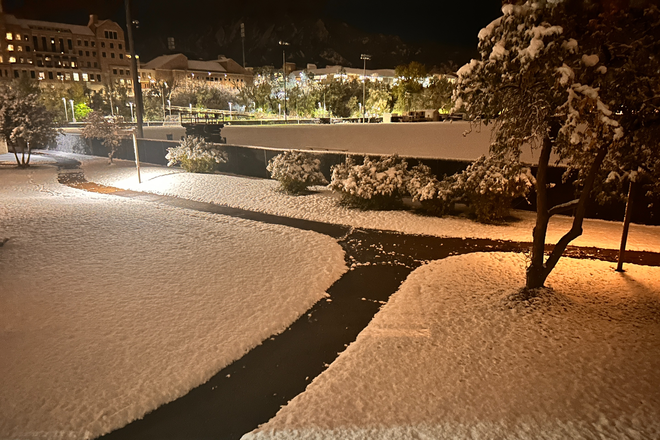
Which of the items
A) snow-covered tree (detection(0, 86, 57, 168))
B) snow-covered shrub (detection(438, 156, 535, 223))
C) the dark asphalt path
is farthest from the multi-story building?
the dark asphalt path

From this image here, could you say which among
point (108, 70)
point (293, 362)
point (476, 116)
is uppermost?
point (108, 70)

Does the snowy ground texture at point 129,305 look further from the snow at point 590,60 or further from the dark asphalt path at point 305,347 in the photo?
the snow at point 590,60

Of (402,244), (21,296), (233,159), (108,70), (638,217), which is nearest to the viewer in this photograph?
(21,296)

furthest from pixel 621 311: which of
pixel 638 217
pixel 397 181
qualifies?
pixel 397 181

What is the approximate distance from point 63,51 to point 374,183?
332ft

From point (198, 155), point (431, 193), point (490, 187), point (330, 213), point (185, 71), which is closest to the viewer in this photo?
point (490, 187)

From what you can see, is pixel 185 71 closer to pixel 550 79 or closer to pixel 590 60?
pixel 550 79

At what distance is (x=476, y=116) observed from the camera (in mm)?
5941

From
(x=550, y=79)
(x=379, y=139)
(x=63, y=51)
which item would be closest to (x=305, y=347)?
(x=550, y=79)

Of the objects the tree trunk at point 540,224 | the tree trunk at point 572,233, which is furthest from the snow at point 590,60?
the tree trunk at point 540,224

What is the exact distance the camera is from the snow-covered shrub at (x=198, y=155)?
19844mm

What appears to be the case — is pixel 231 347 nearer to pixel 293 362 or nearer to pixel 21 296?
pixel 293 362

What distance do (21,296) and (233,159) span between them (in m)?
13.9

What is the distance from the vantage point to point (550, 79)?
15.9 feet
